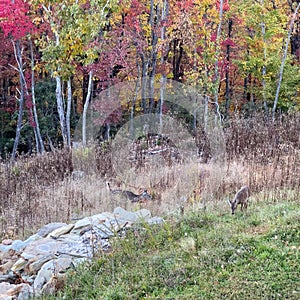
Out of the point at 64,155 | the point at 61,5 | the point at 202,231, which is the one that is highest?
the point at 61,5

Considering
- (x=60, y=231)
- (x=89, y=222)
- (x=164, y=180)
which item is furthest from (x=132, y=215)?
(x=164, y=180)

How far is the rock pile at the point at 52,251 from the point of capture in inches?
146

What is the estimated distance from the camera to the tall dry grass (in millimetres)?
5629

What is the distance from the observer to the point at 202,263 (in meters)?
3.43

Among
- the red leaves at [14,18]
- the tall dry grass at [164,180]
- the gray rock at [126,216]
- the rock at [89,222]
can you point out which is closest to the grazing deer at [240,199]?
the tall dry grass at [164,180]

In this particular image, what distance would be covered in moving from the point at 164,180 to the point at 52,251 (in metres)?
2.91

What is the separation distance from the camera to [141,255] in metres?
3.81

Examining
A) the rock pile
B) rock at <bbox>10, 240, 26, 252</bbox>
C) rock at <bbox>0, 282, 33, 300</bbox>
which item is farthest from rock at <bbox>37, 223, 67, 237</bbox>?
rock at <bbox>0, 282, 33, 300</bbox>

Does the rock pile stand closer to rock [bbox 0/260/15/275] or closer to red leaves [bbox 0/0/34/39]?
rock [bbox 0/260/15/275]

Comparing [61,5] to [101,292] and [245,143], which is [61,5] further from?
[245,143]

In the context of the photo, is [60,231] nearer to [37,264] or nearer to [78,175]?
[37,264]

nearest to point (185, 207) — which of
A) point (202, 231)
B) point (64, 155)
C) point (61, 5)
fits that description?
point (202, 231)

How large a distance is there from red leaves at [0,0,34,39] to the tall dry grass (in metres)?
6.19

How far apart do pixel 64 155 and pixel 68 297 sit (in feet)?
21.8
